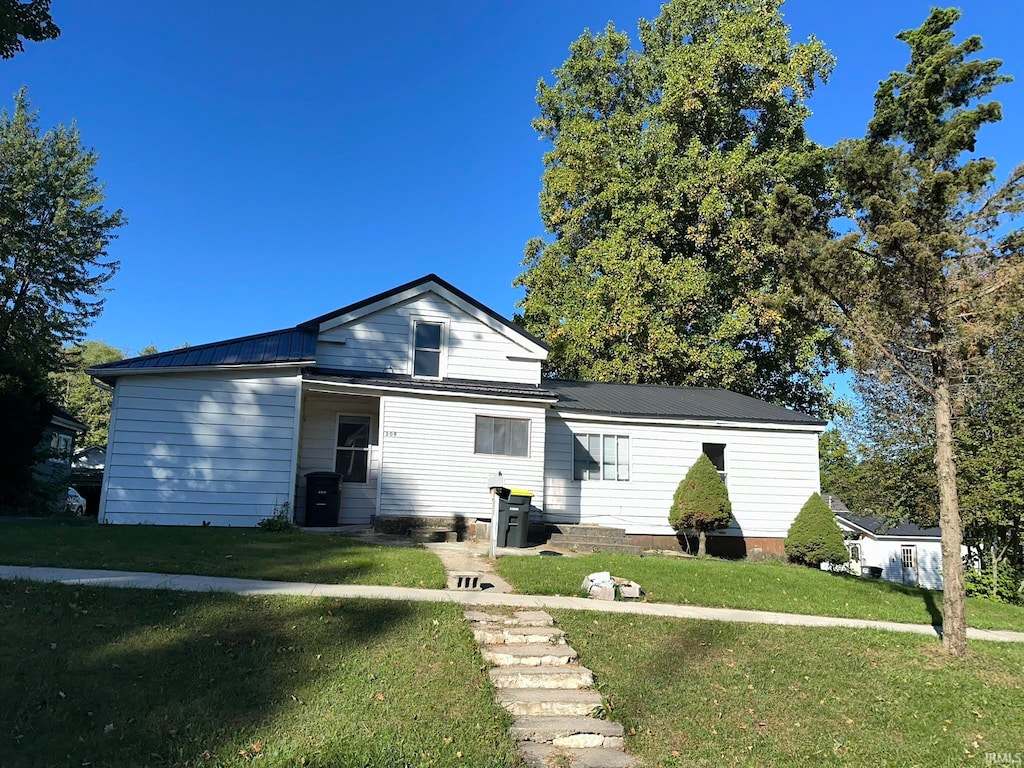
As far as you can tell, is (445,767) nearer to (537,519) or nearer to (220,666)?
(220,666)

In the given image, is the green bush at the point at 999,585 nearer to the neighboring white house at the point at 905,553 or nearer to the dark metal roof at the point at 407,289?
the dark metal roof at the point at 407,289

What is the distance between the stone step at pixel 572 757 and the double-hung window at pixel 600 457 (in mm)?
11035

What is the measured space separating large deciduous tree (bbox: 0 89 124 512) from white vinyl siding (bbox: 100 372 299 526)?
16.5 m

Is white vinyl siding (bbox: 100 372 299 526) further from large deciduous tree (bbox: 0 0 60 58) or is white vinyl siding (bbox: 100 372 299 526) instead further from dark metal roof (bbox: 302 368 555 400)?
large deciduous tree (bbox: 0 0 60 58)

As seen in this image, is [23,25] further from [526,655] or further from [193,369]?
[526,655]

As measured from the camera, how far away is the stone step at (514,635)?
248 inches

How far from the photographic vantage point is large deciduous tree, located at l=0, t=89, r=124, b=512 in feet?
83.5

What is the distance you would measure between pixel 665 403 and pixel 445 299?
21.8ft

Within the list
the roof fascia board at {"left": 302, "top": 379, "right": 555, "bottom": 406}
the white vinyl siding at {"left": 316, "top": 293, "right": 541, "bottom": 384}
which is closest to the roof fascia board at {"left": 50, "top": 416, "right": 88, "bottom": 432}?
the white vinyl siding at {"left": 316, "top": 293, "right": 541, "bottom": 384}

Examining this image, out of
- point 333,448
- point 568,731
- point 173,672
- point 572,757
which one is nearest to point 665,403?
point 333,448

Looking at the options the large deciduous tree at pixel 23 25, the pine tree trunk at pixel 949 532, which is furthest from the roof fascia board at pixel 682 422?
the large deciduous tree at pixel 23 25

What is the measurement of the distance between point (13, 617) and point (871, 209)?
10.2 m

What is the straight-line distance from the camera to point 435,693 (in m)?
5.14

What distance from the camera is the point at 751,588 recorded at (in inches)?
395
